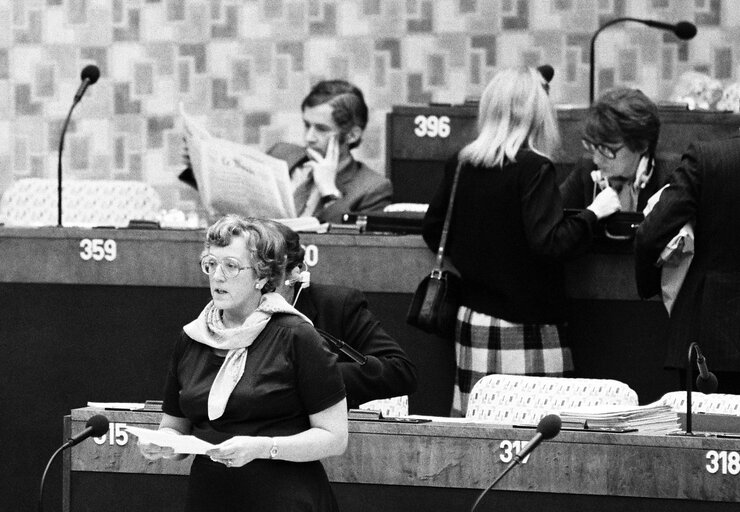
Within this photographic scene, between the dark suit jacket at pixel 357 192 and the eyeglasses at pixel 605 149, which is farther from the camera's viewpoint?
the dark suit jacket at pixel 357 192

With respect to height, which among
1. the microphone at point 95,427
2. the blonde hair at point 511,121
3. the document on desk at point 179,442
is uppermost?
the blonde hair at point 511,121

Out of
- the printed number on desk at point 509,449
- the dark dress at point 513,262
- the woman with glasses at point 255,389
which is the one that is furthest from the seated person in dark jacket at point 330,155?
the woman with glasses at point 255,389

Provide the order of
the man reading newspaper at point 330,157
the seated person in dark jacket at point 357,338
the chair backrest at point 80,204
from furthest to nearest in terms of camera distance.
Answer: the chair backrest at point 80,204 → the man reading newspaper at point 330,157 → the seated person in dark jacket at point 357,338

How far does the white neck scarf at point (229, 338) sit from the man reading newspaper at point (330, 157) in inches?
128

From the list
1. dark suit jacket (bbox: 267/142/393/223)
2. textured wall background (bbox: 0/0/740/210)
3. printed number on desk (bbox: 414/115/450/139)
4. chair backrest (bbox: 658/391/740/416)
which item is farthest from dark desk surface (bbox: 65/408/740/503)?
textured wall background (bbox: 0/0/740/210)

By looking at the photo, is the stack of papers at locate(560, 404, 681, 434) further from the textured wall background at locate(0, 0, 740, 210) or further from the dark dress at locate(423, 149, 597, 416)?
the textured wall background at locate(0, 0, 740, 210)

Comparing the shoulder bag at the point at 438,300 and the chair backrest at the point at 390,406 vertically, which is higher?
the shoulder bag at the point at 438,300

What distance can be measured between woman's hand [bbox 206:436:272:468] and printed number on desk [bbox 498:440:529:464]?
0.87 m

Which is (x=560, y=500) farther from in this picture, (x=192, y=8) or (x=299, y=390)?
(x=192, y=8)

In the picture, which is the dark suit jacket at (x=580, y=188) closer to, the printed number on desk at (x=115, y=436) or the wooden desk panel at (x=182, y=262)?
the wooden desk panel at (x=182, y=262)

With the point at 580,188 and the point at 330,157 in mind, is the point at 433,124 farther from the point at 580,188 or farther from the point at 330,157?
the point at 580,188

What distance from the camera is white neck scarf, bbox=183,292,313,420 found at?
12.4 feet

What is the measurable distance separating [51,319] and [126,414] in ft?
6.19

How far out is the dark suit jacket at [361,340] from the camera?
4.62 meters
